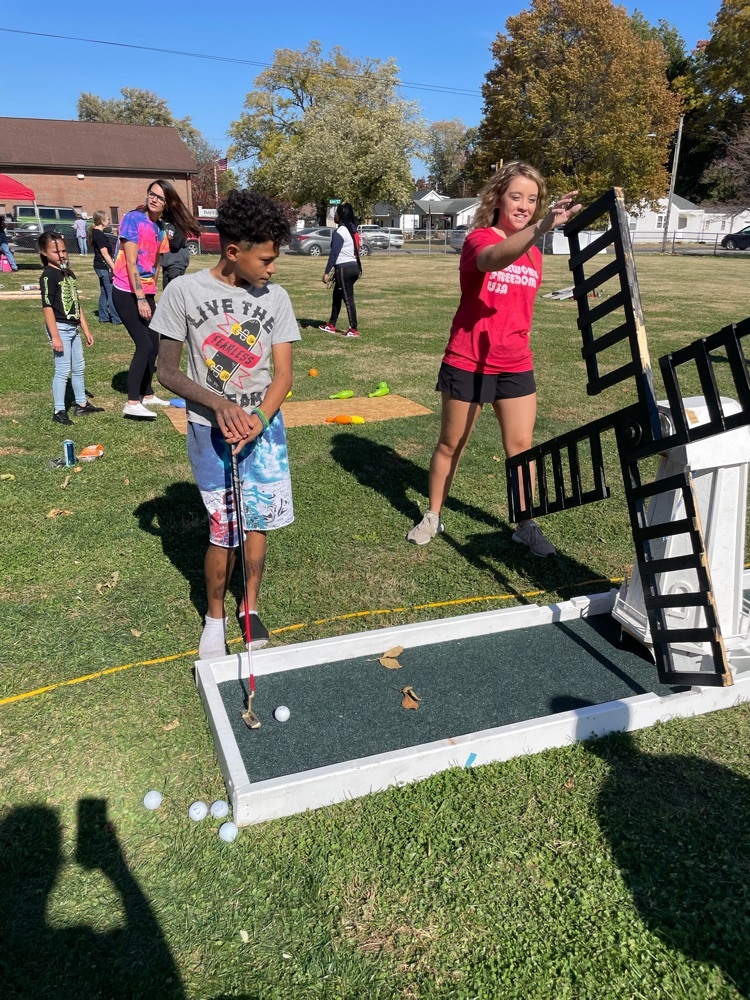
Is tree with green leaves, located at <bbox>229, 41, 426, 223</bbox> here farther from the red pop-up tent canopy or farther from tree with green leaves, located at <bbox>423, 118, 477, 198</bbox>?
tree with green leaves, located at <bbox>423, 118, 477, 198</bbox>

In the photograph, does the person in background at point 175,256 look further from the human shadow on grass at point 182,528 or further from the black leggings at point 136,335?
the human shadow on grass at point 182,528

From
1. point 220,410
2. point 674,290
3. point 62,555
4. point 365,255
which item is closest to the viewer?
point 220,410

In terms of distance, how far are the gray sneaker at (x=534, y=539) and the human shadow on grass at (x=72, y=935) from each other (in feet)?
10.5

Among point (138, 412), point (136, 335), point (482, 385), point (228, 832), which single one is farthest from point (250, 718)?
point (136, 335)

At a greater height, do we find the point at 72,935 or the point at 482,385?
the point at 482,385

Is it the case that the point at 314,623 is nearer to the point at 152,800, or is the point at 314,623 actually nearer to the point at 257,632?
the point at 257,632

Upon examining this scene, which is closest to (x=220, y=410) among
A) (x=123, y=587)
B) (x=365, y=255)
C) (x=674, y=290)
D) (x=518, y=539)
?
(x=123, y=587)

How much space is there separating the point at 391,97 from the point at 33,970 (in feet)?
204

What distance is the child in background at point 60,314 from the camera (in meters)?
6.74

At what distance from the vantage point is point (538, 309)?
16.5 meters

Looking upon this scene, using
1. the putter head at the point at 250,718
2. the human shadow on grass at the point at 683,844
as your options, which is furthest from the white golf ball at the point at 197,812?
the human shadow on grass at the point at 683,844

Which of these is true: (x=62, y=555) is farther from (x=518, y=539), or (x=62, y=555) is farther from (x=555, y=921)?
(x=555, y=921)

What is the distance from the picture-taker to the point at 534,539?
194 inches

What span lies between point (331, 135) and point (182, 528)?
4692 centimetres
